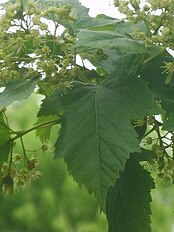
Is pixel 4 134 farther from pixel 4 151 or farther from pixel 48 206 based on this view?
pixel 48 206

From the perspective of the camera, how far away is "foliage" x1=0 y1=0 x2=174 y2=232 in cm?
61

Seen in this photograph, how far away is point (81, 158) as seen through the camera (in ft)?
1.99

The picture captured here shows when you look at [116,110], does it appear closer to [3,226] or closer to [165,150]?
[165,150]

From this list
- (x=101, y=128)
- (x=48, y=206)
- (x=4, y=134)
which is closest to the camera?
(x=101, y=128)

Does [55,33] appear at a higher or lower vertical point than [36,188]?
higher

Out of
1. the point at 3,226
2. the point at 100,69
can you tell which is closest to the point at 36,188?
the point at 3,226

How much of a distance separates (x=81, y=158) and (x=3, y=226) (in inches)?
196

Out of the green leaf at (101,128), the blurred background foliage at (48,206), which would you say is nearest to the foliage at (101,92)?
the green leaf at (101,128)

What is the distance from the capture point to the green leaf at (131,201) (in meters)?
0.66

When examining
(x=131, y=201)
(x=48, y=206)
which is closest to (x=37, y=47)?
(x=131, y=201)

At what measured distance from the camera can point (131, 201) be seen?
67 centimetres

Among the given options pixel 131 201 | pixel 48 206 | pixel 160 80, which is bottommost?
pixel 48 206

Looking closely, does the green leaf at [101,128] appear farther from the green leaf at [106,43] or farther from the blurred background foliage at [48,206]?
the blurred background foliage at [48,206]

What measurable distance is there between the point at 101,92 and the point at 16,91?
8cm
